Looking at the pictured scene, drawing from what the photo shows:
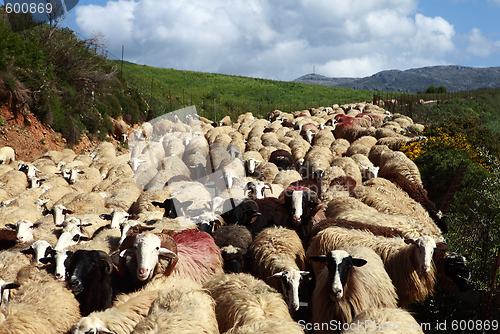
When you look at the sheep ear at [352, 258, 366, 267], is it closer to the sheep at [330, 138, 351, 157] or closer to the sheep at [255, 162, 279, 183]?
the sheep at [255, 162, 279, 183]

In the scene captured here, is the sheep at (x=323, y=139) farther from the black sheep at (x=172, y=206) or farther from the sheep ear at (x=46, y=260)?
the sheep ear at (x=46, y=260)

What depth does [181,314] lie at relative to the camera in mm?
3287

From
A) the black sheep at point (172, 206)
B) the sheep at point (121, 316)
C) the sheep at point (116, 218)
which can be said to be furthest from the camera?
the black sheep at point (172, 206)

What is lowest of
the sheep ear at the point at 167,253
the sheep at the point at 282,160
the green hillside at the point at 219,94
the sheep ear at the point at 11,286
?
the sheep ear at the point at 11,286

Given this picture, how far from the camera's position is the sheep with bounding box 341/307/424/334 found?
3252 mm

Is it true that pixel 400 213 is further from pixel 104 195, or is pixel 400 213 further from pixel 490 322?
pixel 104 195

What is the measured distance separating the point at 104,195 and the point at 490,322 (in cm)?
837

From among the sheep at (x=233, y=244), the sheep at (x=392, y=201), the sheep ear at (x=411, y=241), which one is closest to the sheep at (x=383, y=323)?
the sheep ear at (x=411, y=241)

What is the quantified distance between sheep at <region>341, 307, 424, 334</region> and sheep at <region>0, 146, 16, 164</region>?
15.1 m

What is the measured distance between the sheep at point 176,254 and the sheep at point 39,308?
0.80 m

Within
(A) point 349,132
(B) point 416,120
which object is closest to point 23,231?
(A) point 349,132

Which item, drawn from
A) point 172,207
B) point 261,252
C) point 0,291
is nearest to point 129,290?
point 0,291

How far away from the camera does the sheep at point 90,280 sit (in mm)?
4203

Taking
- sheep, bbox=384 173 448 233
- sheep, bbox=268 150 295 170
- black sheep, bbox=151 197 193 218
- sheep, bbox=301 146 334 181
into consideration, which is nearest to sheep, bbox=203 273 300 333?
black sheep, bbox=151 197 193 218
